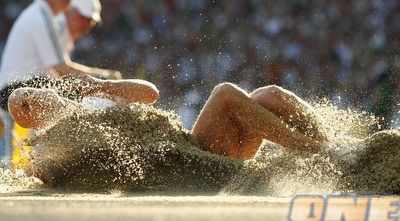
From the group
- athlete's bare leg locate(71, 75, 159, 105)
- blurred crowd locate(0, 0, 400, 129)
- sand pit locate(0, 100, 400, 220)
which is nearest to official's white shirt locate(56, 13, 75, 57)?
blurred crowd locate(0, 0, 400, 129)

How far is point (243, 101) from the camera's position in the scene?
4.06 m

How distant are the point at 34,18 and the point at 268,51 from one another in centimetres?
286

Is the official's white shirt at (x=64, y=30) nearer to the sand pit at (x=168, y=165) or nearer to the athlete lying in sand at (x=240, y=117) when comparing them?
the athlete lying in sand at (x=240, y=117)

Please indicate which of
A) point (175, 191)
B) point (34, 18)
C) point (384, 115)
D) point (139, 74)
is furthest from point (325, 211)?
point (139, 74)

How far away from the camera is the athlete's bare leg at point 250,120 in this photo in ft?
13.1

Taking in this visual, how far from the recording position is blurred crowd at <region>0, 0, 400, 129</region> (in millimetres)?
8258

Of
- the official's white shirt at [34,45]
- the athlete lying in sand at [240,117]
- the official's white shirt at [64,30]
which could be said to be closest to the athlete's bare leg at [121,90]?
the athlete lying in sand at [240,117]

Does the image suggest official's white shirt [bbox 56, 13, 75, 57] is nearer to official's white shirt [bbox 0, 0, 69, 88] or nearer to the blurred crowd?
official's white shirt [bbox 0, 0, 69, 88]

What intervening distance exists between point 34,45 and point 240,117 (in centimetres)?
245

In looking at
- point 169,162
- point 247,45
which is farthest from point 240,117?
point 247,45

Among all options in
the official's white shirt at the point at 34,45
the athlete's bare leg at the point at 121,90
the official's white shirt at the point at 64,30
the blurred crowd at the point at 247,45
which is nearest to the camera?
the athlete's bare leg at the point at 121,90

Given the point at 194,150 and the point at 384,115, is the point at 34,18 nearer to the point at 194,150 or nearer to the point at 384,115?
the point at 194,150

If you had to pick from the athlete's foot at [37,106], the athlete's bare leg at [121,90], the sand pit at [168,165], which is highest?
the athlete's bare leg at [121,90]

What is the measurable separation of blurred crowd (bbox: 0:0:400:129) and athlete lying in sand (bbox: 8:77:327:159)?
3.83 metres
